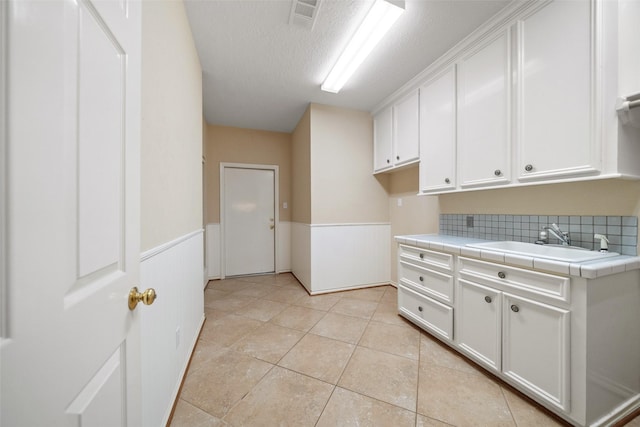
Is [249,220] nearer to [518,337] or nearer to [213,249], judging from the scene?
[213,249]

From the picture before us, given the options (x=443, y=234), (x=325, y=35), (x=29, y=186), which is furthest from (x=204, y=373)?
(x=325, y=35)

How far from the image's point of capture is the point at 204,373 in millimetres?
1606

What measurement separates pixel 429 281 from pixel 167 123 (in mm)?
2174

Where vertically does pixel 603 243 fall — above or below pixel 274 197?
below

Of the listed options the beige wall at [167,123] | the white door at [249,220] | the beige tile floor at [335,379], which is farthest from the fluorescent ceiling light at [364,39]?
the beige tile floor at [335,379]

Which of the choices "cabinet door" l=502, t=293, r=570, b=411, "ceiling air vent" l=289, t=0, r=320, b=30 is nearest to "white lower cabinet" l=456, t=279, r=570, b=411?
"cabinet door" l=502, t=293, r=570, b=411

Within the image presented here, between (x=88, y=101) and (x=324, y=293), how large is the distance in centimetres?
294

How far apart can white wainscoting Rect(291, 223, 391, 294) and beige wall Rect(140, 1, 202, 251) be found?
1.55 metres

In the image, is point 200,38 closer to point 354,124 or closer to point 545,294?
point 354,124

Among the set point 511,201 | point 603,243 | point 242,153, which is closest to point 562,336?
point 603,243

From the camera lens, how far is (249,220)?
402 cm

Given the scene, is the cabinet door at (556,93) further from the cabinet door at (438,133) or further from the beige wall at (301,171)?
the beige wall at (301,171)

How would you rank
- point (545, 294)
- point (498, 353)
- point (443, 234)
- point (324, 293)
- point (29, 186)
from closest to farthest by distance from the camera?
point (29, 186)
point (545, 294)
point (498, 353)
point (443, 234)
point (324, 293)

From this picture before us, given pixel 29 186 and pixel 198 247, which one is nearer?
pixel 29 186
